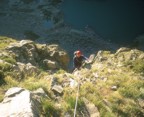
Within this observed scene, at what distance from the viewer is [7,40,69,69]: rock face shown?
23.1 meters

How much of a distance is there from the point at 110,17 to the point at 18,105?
5364 centimetres

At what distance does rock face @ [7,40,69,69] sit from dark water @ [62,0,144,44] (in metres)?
24.5

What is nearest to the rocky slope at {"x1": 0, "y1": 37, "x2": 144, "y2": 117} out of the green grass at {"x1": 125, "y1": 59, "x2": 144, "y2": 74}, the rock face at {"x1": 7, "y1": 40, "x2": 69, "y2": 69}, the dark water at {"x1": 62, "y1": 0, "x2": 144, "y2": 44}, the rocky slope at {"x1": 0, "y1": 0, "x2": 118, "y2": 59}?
the green grass at {"x1": 125, "y1": 59, "x2": 144, "y2": 74}

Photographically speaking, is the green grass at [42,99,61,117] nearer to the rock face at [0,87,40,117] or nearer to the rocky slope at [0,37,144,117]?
the rocky slope at [0,37,144,117]

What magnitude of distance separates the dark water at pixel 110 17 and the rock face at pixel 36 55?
24523mm

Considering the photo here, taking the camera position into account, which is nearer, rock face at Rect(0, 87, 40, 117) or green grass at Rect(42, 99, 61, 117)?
rock face at Rect(0, 87, 40, 117)

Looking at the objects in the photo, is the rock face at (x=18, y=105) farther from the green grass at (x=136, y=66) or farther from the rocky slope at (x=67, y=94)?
the green grass at (x=136, y=66)

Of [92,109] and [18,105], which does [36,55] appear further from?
[18,105]

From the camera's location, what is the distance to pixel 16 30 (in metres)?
56.0

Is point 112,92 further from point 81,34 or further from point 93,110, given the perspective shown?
point 81,34

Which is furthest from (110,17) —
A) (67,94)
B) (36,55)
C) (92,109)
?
(92,109)

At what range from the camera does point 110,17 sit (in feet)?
201

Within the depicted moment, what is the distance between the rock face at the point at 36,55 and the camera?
23.1 m

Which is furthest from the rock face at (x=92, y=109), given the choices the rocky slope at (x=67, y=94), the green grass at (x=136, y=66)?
the green grass at (x=136, y=66)
